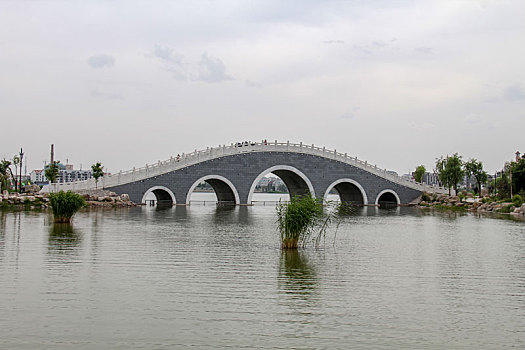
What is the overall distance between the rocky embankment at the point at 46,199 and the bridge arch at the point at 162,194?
1.86 metres

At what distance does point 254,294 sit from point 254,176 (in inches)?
1327

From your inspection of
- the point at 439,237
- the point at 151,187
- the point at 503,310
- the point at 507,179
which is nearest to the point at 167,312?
the point at 503,310

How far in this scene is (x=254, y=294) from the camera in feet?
28.5

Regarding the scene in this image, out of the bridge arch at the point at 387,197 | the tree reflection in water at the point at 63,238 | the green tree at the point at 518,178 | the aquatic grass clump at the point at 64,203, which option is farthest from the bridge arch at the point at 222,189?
the tree reflection in water at the point at 63,238

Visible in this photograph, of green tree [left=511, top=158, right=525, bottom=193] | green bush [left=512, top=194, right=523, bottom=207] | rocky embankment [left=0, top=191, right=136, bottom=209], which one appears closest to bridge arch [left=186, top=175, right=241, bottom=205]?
rocky embankment [left=0, top=191, right=136, bottom=209]

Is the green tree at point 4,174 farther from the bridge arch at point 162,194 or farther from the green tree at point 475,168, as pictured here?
the green tree at point 475,168

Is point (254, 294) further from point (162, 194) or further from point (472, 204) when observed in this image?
point (162, 194)

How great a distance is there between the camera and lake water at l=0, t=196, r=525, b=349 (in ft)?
21.2

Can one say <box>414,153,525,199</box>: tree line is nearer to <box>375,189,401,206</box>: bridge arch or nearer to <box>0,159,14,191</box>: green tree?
<box>375,189,401,206</box>: bridge arch

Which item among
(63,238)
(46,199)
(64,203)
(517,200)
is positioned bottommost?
(63,238)

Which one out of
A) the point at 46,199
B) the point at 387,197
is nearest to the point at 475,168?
the point at 387,197

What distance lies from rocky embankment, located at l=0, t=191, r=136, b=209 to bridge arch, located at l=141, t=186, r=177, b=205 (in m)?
1.86

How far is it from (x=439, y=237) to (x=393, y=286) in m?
9.36

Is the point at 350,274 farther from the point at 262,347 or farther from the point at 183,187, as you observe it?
the point at 183,187
